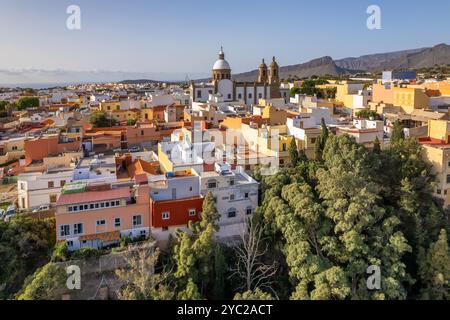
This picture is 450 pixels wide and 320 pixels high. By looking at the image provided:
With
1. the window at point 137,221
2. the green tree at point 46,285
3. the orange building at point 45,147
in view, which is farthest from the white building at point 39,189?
the green tree at point 46,285

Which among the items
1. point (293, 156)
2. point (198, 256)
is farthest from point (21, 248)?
point (293, 156)

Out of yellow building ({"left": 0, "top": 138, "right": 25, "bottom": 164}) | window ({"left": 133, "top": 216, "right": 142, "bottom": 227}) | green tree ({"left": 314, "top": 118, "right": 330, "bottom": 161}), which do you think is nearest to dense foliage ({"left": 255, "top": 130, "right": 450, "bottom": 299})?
green tree ({"left": 314, "top": 118, "right": 330, "bottom": 161})

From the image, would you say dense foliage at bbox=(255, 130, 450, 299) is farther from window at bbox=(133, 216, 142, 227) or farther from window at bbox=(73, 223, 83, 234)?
window at bbox=(73, 223, 83, 234)

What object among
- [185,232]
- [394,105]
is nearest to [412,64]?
[394,105]

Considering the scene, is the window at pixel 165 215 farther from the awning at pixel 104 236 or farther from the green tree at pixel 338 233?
the green tree at pixel 338 233
